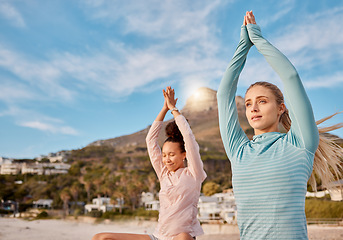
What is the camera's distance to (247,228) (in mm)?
1801

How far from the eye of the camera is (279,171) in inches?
69.2

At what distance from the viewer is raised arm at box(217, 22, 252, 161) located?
208 centimetres

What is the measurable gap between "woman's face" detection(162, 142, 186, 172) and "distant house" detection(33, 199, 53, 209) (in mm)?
41314

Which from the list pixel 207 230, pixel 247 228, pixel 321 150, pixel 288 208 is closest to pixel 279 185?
pixel 288 208

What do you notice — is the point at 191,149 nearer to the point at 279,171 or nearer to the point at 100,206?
the point at 279,171

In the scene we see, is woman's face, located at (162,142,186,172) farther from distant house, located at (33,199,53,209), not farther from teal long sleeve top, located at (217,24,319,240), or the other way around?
distant house, located at (33,199,53,209)

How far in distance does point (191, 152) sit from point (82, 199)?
41486 millimetres

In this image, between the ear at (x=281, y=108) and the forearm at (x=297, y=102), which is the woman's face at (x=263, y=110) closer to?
the ear at (x=281, y=108)

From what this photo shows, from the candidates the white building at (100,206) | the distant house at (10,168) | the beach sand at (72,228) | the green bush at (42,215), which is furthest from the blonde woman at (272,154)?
the distant house at (10,168)

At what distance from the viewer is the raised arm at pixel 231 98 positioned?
A: 2.08 meters

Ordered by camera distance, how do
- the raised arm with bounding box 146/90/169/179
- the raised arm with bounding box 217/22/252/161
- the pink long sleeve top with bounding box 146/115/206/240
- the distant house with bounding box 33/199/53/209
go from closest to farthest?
the raised arm with bounding box 217/22/252/161, the pink long sleeve top with bounding box 146/115/206/240, the raised arm with bounding box 146/90/169/179, the distant house with bounding box 33/199/53/209

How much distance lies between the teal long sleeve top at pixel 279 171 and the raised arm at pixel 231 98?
0.12 meters

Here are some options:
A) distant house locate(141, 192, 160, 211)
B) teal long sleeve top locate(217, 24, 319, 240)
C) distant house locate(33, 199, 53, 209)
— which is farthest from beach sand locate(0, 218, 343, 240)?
teal long sleeve top locate(217, 24, 319, 240)

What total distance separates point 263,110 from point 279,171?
37 cm
